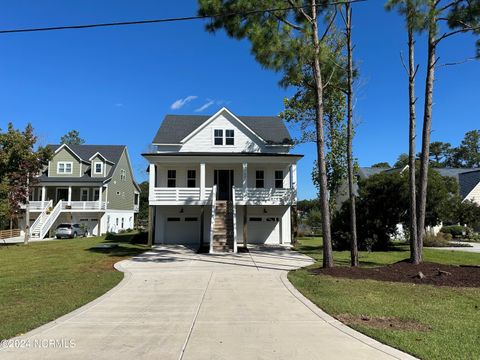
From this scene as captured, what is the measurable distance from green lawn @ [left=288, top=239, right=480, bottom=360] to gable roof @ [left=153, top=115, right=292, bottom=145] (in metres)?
14.6

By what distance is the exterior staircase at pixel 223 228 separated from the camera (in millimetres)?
18844

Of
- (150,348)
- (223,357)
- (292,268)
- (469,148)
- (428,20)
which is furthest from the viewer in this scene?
(469,148)

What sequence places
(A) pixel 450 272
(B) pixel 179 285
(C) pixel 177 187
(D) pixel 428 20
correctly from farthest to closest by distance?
(C) pixel 177 187
(D) pixel 428 20
(A) pixel 450 272
(B) pixel 179 285

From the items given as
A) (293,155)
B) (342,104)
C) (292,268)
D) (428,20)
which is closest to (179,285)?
(292,268)

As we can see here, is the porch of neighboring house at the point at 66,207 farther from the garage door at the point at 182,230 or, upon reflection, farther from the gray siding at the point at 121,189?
the garage door at the point at 182,230

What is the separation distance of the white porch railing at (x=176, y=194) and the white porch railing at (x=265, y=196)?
75.3 inches

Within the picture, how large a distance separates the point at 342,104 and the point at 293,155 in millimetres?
5896

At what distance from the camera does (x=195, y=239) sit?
23906 millimetres

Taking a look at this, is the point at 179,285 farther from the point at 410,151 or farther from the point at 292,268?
the point at 410,151

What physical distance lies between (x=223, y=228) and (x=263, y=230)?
450 cm

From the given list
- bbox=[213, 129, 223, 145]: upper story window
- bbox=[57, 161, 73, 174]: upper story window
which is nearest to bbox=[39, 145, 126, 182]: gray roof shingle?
bbox=[57, 161, 73, 174]: upper story window

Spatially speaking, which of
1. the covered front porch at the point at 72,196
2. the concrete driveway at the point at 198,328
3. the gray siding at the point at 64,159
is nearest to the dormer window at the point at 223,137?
the concrete driveway at the point at 198,328

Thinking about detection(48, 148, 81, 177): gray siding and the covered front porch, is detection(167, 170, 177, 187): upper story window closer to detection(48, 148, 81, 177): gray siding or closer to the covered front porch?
the covered front porch

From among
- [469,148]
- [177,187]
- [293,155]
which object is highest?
[469,148]
